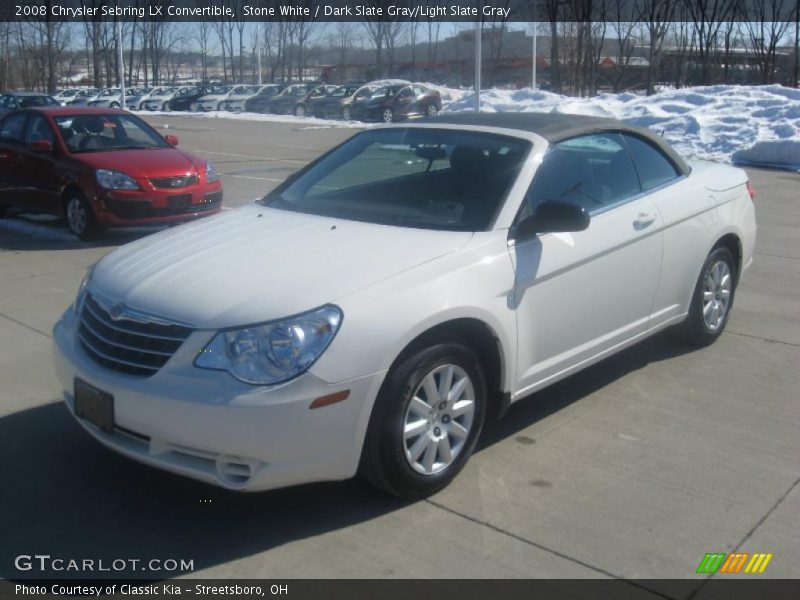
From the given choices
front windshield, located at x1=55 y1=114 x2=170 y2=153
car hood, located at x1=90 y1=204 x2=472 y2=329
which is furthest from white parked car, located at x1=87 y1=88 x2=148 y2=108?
car hood, located at x1=90 y1=204 x2=472 y2=329

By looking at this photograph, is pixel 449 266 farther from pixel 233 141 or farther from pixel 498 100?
pixel 498 100

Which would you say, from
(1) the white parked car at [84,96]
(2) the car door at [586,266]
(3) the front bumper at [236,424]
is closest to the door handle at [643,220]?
(2) the car door at [586,266]

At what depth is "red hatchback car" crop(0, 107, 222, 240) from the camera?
9.72 metres

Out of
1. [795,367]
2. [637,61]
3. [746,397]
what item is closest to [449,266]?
[746,397]

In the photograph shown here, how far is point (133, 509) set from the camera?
3.95 metres

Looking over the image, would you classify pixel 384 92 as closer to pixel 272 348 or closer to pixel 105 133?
pixel 105 133

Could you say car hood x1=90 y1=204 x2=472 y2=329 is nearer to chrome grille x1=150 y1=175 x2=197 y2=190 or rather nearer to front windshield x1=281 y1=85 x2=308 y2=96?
chrome grille x1=150 y1=175 x2=197 y2=190

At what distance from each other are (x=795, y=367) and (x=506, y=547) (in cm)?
305

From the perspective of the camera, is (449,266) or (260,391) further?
(449,266)

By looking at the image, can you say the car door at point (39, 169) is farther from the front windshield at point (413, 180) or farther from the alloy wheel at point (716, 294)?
the alloy wheel at point (716, 294)

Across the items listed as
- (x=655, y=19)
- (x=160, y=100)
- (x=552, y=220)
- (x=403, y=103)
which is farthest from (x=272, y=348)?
(x=160, y=100)

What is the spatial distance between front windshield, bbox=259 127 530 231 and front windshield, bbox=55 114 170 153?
19.2 feet

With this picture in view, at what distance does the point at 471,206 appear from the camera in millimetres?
4570

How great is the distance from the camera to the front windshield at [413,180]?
4586mm
